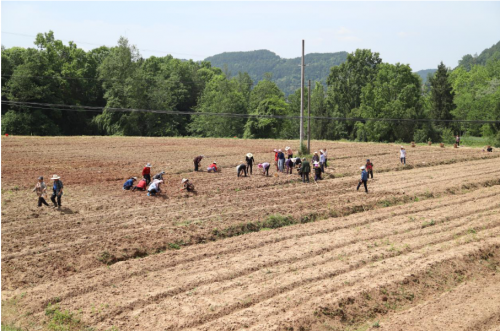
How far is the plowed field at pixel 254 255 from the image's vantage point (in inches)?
455

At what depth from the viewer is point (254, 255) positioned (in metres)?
15.5

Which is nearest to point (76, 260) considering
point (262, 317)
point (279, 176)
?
point (262, 317)

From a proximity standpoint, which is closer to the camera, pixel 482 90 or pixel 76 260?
pixel 76 260

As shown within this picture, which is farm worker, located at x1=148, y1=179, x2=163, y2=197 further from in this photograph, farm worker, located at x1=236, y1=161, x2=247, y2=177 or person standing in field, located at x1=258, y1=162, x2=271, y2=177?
person standing in field, located at x1=258, y1=162, x2=271, y2=177

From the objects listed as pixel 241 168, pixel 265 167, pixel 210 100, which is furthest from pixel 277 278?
pixel 210 100

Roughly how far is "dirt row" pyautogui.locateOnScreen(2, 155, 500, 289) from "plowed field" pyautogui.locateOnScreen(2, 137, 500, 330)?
0.23 ft

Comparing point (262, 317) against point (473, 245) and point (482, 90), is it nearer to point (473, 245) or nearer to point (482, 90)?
point (473, 245)

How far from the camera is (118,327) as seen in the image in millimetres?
10836

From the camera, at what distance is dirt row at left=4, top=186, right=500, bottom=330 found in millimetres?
11375

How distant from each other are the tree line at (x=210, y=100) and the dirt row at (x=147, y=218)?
146 ft

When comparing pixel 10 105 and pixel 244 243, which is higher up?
pixel 10 105

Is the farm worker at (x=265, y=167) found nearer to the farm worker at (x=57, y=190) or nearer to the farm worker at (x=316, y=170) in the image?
the farm worker at (x=316, y=170)

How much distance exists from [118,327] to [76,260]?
462cm

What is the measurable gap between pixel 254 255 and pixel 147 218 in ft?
19.1
